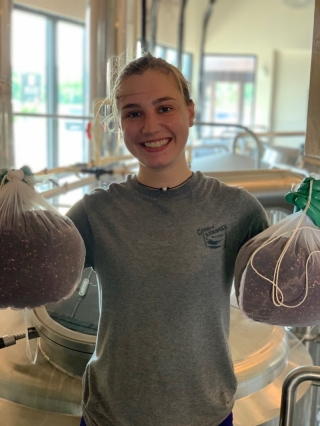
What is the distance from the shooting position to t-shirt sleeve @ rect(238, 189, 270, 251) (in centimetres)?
81

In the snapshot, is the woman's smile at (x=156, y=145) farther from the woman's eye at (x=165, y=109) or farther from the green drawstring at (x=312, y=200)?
the green drawstring at (x=312, y=200)

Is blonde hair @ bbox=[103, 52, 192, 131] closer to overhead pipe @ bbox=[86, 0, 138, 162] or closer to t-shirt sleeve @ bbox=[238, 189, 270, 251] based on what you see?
t-shirt sleeve @ bbox=[238, 189, 270, 251]

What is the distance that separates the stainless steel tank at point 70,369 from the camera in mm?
1046

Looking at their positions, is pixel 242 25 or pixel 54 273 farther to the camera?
pixel 242 25

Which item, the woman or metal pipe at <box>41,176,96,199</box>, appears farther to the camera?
metal pipe at <box>41,176,96,199</box>

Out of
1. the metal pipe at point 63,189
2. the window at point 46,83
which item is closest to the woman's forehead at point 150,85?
the metal pipe at point 63,189

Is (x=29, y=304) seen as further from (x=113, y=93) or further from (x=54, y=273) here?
(x=113, y=93)

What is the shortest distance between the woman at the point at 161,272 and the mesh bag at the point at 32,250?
0.10 meters

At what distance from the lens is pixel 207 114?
7641mm

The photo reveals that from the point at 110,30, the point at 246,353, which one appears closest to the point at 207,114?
the point at 110,30

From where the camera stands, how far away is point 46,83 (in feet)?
13.9

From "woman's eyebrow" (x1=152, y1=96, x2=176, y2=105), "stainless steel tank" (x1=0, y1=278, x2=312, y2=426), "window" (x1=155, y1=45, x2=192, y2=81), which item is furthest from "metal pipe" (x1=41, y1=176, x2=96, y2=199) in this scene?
"window" (x1=155, y1=45, x2=192, y2=81)

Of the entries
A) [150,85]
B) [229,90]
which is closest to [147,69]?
[150,85]

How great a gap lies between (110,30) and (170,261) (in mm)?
2051
